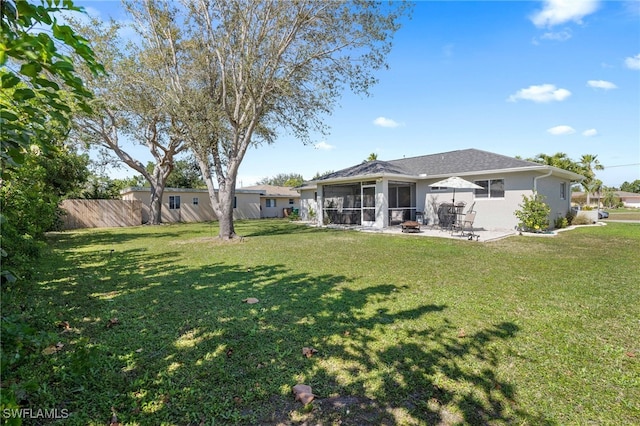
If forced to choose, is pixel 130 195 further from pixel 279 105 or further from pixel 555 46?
pixel 555 46

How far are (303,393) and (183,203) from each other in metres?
27.6

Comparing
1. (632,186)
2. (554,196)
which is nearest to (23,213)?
(554,196)

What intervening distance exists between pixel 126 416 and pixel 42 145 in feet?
6.21

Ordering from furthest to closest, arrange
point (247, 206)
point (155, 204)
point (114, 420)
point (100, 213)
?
point (247, 206), point (155, 204), point (100, 213), point (114, 420)

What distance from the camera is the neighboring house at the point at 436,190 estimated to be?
47.0 feet

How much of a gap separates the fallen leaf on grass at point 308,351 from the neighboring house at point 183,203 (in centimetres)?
2578

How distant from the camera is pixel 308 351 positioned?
3043 mm

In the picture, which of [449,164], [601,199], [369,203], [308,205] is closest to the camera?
[369,203]

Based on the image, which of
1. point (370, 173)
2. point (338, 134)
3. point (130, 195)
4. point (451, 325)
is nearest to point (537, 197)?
point (370, 173)

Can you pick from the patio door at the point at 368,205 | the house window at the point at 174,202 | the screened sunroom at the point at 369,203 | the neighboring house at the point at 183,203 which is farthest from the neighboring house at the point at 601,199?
the house window at the point at 174,202

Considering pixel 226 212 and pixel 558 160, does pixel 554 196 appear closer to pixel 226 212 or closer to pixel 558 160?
pixel 226 212

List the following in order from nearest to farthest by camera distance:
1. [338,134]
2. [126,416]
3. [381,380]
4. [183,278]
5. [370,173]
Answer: [126,416], [381,380], [183,278], [338,134], [370,173]

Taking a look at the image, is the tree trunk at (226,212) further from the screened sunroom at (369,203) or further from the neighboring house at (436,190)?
the screened sunroom at (369,203)

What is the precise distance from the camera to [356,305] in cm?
440
